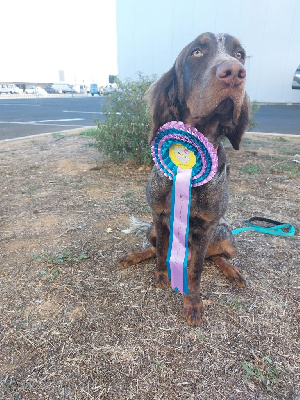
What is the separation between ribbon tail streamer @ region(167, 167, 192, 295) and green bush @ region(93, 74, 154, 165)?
2883mm

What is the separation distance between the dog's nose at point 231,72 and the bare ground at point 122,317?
1459 mm

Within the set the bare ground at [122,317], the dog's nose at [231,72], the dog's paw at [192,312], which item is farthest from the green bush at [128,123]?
the dog's nose at [231,72]

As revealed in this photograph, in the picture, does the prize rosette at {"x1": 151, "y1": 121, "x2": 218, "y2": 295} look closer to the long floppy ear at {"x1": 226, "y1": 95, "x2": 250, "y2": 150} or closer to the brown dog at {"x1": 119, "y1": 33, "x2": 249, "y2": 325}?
the brown dog at {"x1": 119, "y1": 33, "x2": 249, "y2": 325}

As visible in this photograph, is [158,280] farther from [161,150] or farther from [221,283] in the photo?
[161,150]

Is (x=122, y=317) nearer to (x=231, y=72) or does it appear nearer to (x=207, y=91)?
(x=207, y=91)

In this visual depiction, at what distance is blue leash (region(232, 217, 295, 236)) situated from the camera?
3029 mm

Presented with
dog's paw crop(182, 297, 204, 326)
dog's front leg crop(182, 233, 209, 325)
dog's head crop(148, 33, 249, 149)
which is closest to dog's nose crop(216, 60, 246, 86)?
dog's head crop(148, 33, 249, 149)

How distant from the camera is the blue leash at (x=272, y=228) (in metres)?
3.03

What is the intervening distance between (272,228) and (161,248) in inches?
57.2

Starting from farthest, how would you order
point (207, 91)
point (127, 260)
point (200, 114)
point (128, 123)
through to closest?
point (128, 123), point (127, 260), point (200, 114), point (207, 91)

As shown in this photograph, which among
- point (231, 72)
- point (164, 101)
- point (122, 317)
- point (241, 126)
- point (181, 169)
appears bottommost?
point (122, 317)

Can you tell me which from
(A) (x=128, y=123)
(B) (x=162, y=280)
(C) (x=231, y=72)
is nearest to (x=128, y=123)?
(A) (x=128, y=123)

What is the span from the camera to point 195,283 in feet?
6.77

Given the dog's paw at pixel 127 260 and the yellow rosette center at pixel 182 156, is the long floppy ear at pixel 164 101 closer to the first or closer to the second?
the yellow rosette center at pixel 182 156
